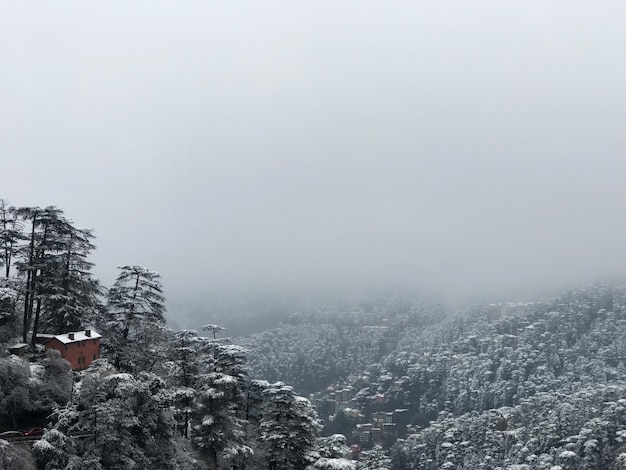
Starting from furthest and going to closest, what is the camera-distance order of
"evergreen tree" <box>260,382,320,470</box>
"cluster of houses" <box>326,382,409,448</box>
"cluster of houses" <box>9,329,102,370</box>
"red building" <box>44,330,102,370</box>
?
"cluster of houses" <box>326,382,409,448</box>, "red building" <box>44,330,102,370</box>, "cluster of houses" <box>9,329,102,370</box>, "evergreen tree" <box>260,382,320,470</box>

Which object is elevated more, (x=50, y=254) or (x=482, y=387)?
(x=50, y=254)

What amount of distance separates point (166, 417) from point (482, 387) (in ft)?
458

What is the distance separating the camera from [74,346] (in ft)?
121

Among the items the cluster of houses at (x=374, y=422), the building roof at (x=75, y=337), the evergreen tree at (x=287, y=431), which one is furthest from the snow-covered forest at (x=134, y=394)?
the cluster of houses at (x=374, y=422)

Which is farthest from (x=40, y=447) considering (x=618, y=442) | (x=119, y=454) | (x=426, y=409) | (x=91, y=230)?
(x=426, y=409)

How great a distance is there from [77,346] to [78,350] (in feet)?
1.01

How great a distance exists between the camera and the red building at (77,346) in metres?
36.2

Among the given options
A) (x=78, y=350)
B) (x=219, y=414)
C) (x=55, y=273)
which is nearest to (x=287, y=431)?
(x=219, y=414)

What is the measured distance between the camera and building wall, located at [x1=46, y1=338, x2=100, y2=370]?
1426 inches

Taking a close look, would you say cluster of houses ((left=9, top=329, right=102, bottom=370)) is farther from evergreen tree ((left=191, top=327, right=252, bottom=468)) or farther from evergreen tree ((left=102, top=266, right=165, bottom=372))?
evergreen tree ((left=191, top=327, right=252, bottom=468))

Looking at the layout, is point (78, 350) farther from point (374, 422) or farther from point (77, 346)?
point (374, 422)

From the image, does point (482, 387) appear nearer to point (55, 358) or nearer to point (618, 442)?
point (618, 442)

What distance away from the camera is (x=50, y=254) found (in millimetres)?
38594

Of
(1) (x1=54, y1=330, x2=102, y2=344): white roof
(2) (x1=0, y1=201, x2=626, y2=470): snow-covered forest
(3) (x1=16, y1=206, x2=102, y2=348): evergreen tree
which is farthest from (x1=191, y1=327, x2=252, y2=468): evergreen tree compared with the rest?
(3) (x1=16, y1=206, x2=102, y2=348): evergreen tree
